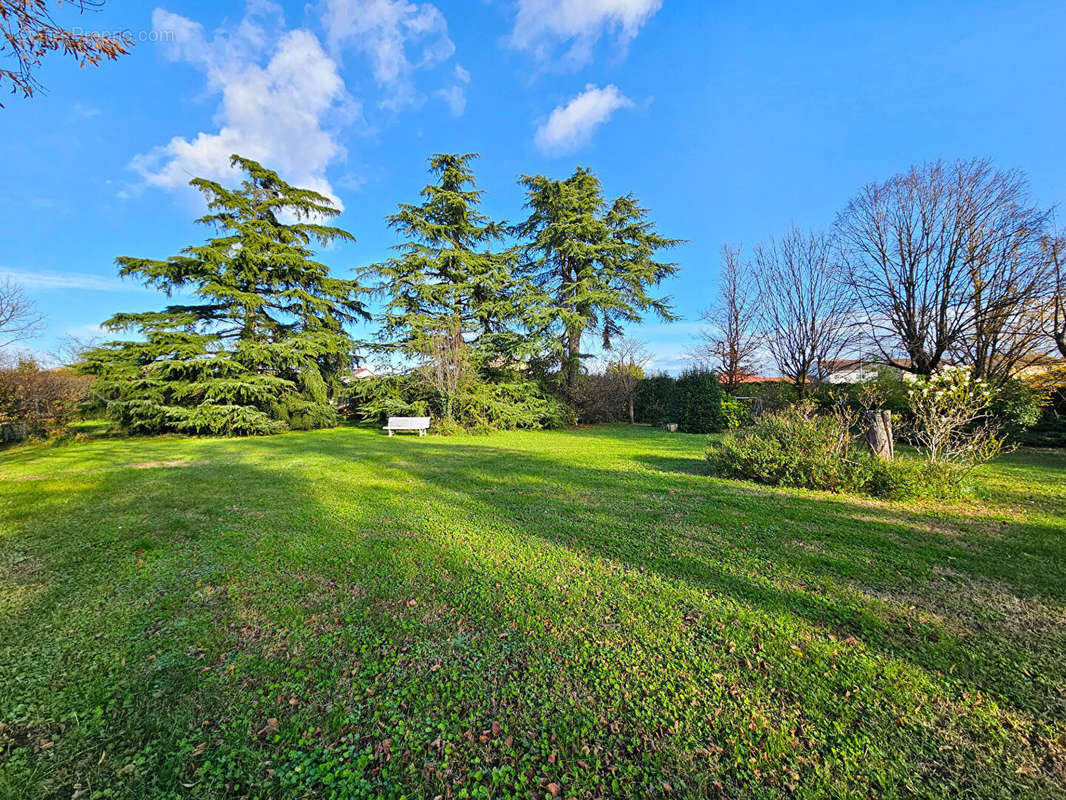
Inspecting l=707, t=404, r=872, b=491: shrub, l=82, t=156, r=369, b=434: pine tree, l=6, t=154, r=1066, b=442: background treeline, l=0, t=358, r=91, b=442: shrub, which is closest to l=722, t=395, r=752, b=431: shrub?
l=6, t=154, r=1066, b=442: background treeline

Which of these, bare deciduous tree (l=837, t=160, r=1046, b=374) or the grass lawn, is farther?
bare deciduous tree (l=837, t=160, r=1046, b=374)

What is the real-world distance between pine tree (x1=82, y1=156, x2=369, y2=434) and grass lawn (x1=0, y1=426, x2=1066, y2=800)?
1257cm

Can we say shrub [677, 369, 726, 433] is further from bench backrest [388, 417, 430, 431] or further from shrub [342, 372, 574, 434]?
bench backrest [388, 417, 430, 431]

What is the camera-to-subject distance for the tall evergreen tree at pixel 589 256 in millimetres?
18578

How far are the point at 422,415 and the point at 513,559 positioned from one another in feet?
46.4

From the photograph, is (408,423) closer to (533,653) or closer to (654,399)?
(654,399)

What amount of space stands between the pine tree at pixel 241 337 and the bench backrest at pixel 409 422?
4808 millimetres

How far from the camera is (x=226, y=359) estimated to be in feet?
50.4

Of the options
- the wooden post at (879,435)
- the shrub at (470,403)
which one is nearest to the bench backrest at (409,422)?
the shrub at (470,403)

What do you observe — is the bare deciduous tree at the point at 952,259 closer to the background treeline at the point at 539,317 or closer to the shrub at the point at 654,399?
the background treeline at the point at 539,317

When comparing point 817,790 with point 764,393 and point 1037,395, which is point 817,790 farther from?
Answer: point 764,393

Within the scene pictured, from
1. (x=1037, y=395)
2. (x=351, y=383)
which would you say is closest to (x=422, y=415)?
(x=351, y=383)

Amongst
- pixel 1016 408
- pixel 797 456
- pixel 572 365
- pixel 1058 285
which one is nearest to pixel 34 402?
pixel 572 365

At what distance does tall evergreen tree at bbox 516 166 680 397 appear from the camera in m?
18.6
